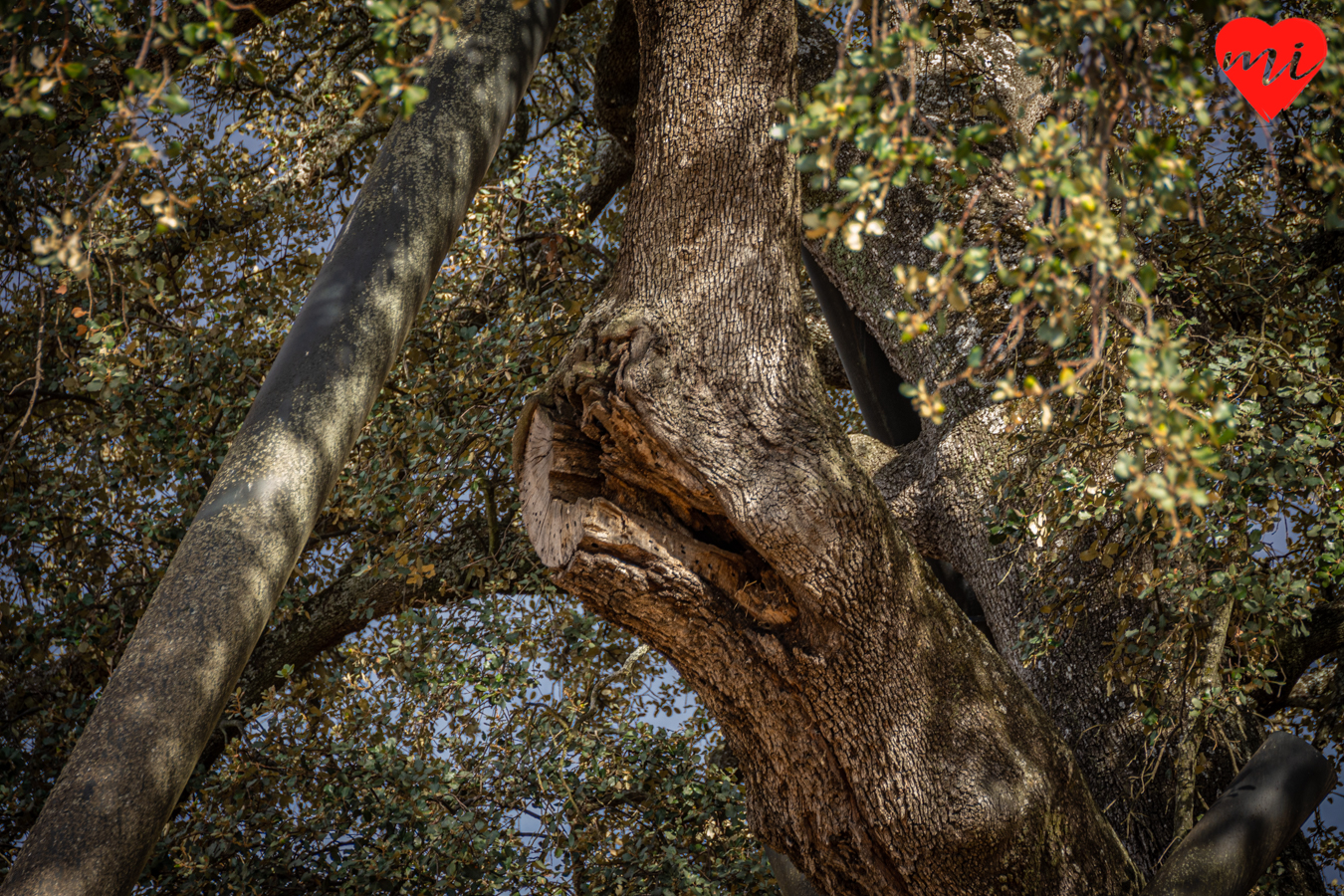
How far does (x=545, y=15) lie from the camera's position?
2779mm

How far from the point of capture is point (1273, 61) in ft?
6.60

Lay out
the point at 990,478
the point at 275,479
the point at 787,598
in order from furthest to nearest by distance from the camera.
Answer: the point at 990,478, the point at 275,479, the point at 787,598

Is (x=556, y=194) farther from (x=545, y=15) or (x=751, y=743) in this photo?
(x=751, y=743)

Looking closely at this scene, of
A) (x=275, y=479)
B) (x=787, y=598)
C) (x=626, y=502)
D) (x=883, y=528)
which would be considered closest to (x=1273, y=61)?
(x=883, y=528)

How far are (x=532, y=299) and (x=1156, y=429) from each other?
2960 mm

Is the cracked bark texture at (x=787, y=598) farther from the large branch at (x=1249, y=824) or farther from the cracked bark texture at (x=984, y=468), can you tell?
the cracked bark texture at (x=984, y=468)

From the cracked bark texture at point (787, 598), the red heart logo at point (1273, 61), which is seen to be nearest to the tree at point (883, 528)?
the cracked bark texture at point (787, 598)

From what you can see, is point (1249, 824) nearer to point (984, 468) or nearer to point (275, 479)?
point (984, 468)

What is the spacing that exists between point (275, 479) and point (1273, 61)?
2.43 metres

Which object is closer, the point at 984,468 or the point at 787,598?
the point at 787,598

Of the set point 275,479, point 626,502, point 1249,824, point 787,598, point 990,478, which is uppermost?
point 275,479

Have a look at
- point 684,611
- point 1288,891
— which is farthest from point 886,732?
point 1288,891

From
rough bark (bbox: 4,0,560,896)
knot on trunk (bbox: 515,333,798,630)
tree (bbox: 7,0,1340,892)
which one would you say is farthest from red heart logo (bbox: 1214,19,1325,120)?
rough bark (bbox: 4,0,560,896)

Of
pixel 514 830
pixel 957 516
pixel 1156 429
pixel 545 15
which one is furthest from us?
pixel 514 830
